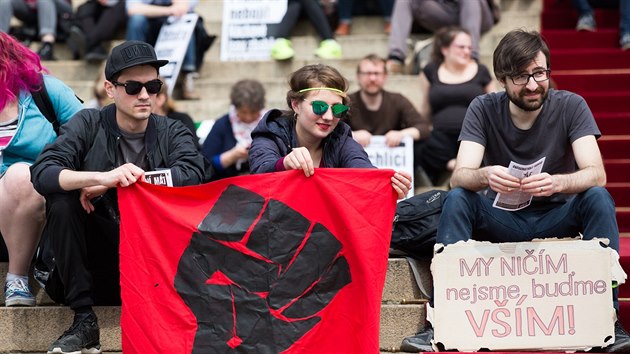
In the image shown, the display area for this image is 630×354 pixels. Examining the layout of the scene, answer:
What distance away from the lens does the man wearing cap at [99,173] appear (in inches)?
A: 227

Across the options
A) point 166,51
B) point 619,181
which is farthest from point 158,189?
point 166,51

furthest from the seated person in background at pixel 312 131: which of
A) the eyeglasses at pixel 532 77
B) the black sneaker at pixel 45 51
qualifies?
the black sneaker at pixel 45 51

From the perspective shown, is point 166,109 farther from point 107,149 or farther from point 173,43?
point 107,149

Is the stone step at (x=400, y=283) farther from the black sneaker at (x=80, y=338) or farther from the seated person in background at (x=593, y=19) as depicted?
the seated person in background at (x=593, y=19)

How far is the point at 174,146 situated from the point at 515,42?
1.75m

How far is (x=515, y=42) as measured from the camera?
19.4 ft

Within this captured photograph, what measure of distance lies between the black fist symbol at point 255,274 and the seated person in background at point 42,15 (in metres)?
5.46

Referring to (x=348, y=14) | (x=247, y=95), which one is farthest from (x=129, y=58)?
(x=348, y=14)

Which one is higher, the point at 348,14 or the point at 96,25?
the point at 348,14

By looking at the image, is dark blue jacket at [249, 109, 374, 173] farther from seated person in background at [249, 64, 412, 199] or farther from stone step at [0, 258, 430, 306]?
stone step at [0, 258, 430, 306]

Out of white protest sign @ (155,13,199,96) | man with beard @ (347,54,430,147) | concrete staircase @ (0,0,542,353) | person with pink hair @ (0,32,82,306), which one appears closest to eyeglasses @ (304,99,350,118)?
person with pink hair @ (0,32,82,306)

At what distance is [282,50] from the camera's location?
33.5 feet

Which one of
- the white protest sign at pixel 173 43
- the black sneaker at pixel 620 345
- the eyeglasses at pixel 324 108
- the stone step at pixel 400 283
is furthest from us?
the white protest sign at pixel 173 43

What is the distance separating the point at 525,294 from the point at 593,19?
482cm
